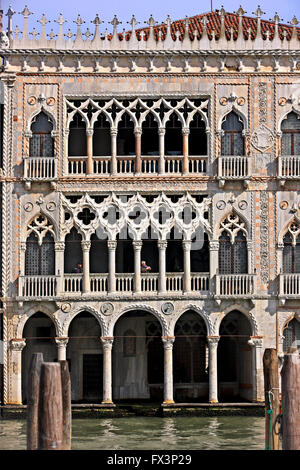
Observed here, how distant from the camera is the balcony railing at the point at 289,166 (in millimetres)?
33594

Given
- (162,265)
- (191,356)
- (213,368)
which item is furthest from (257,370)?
(162,265)

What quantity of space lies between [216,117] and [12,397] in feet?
32.7

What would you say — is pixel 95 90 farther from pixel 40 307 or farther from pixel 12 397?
pixel 12 397

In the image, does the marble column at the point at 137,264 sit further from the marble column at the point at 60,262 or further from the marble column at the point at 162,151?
the marble column at the point at 162,151

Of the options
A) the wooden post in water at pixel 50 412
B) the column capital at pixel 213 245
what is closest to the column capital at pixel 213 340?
the column capital at pixel 213 245

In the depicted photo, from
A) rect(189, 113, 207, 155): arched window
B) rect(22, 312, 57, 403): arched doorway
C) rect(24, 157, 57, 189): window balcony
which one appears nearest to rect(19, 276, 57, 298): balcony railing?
rect(22, 312, 57, 403): arched doorway

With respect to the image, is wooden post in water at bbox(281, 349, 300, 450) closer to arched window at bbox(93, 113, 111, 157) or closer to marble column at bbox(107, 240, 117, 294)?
marble column at bbox(107, 240, 117, 294)

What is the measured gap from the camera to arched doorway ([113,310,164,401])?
3559 cm

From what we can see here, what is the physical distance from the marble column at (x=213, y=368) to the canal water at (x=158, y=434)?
1.10 m

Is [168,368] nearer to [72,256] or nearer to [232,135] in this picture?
[72,256]

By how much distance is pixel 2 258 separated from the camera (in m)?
33.6

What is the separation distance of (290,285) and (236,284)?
1559 millimetres

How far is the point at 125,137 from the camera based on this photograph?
35406 mm
